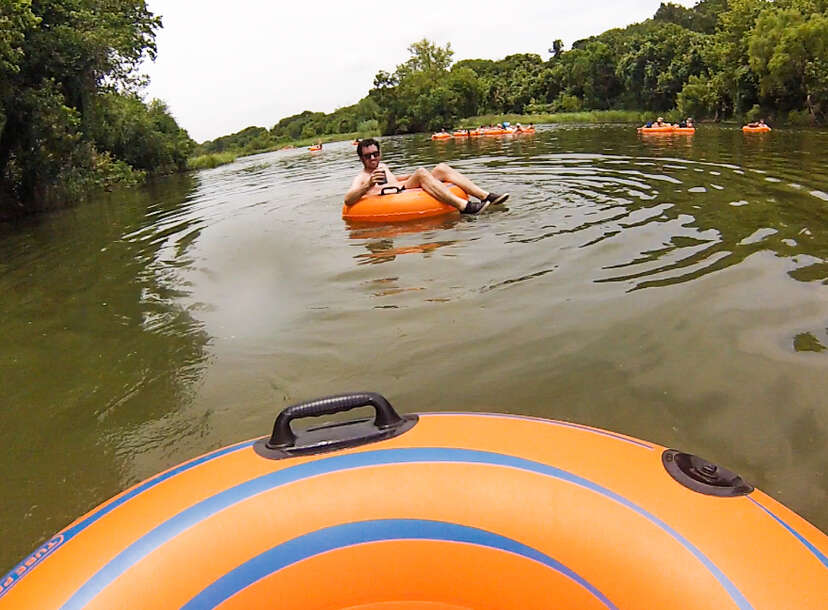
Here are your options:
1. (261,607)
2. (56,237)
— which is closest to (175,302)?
(261,607)

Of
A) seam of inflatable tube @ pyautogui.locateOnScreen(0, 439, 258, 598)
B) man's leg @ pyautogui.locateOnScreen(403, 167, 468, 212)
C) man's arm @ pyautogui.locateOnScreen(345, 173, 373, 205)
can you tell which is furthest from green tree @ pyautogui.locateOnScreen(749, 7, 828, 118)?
seam of inflatable tube @ pyautogui.locateOnScreen(0, 439, 258, 598)

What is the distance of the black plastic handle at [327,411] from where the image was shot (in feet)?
4.85

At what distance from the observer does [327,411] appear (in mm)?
1483

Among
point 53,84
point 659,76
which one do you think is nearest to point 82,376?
point 53,84

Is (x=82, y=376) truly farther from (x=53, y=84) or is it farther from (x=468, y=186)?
(x=53, y=84)

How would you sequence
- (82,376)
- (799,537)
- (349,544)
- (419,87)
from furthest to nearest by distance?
(419,87) < (82,376) < (349,544) < (799,537)

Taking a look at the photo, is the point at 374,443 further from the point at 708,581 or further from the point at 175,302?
the point at 175,302

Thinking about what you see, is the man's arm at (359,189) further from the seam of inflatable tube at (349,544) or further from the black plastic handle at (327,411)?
the seam of inflatable tube at (349,544)

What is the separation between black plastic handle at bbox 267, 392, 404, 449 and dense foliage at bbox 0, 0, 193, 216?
29.9ft

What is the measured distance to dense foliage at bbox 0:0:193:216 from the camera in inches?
386

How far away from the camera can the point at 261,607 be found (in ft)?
4.24

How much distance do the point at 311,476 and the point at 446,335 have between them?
Result: 6.06 feet

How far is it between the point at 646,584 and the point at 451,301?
8.62 feet

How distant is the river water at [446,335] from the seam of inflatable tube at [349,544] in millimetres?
1044
